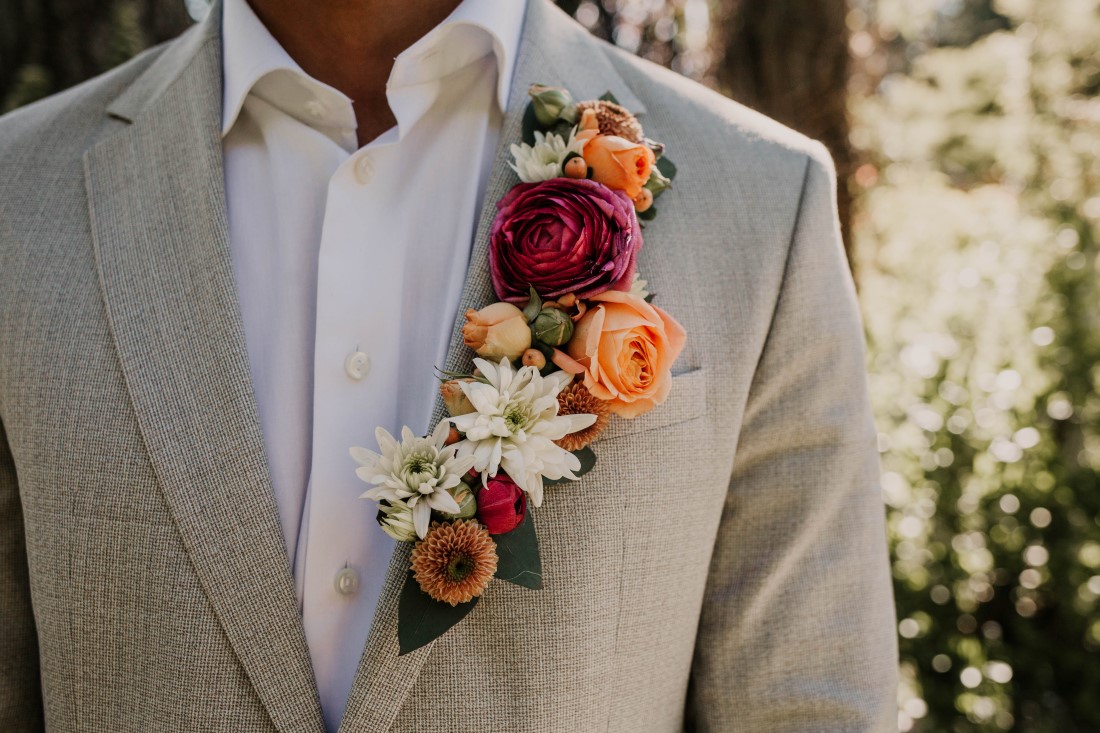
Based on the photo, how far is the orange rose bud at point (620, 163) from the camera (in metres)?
1.27

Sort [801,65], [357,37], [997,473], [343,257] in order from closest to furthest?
[343,257] < [357,37] < [997,473] < [801,65]

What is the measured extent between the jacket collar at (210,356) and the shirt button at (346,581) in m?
0.07

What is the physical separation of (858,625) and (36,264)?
1.47 metres

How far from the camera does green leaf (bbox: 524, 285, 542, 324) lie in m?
1.21

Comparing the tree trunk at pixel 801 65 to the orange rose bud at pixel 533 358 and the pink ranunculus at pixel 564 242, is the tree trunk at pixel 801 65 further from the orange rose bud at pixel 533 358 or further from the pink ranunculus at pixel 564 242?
the orange rose bud at pixel 533 358

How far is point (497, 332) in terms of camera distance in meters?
1.18

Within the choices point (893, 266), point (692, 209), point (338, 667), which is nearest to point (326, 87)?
point (692, 209)

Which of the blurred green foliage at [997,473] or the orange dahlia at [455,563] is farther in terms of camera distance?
the blurred green foliage at [997,473]

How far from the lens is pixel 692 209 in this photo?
1393 mm

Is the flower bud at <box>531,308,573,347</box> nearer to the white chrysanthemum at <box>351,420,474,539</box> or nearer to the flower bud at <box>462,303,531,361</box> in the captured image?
the flower bud at <box>462,303,531,361</box>

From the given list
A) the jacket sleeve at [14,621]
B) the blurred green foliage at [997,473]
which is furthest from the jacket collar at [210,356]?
the blurred green foliage at [997,473]

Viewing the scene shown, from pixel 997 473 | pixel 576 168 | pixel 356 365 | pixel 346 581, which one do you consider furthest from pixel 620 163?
pixel 997 473

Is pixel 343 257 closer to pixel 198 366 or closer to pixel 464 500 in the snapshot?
pixel 198 366

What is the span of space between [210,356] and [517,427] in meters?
0.49
